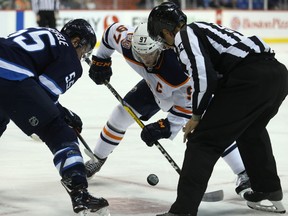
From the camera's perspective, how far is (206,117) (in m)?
3.30

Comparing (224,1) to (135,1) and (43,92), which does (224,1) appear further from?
(43,92)

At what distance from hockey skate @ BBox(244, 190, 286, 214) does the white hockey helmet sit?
0.82 m

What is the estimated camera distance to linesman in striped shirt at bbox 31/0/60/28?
12.3 meters

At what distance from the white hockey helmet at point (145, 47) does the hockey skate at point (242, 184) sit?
2.37ft

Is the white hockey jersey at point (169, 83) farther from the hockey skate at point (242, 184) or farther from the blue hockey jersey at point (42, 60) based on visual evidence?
the blue hockey jersey at point (42, 60)

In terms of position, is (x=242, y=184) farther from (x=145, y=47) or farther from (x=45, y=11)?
(x=45, y=11)

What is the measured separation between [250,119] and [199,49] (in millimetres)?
388

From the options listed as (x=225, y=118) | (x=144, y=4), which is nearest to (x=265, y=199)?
(x=225, y=118)

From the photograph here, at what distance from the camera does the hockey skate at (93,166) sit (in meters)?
4.43

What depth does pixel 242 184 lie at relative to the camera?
3918 mm

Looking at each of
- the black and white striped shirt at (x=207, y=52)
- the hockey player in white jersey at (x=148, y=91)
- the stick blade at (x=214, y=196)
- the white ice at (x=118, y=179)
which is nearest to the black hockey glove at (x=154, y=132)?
the hockey player in white jersey at (x=148, y=91)

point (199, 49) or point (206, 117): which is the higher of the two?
point (199, 49)

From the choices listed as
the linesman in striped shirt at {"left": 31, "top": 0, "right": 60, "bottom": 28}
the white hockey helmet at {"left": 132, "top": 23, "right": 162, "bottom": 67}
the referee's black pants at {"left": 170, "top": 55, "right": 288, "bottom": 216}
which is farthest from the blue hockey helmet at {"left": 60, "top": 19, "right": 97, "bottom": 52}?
the linesman in striped shirt at {"left": 31, "top": 0, "right": 60, "bottom": 28}

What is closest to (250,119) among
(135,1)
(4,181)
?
(4,181)
